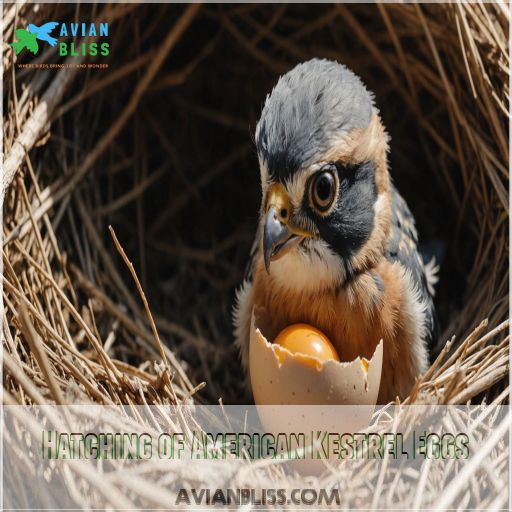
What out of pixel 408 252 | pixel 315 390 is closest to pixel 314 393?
pixel 315 390

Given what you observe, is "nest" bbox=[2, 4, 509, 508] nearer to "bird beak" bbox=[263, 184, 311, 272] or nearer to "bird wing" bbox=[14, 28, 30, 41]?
"bird wing" bbox=[14, 28, 30, 41]

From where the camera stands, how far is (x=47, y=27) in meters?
3.62

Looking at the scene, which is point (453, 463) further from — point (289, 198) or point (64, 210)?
point (64, 210)

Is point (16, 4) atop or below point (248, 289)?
atop

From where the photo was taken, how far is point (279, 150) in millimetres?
2953

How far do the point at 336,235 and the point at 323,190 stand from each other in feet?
0.84

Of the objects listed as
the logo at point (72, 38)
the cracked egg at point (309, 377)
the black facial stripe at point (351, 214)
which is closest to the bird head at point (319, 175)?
the black facial stripe at point (351, 214)

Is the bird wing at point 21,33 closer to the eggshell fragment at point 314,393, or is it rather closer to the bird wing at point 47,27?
the bird wing at point 47,27

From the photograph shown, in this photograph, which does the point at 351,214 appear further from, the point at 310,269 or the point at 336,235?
the point at 310,269

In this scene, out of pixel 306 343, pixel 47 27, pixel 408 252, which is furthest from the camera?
pixel 408 252

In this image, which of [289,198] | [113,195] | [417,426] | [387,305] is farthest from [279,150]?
[113,195]

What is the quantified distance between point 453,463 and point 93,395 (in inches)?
60.6

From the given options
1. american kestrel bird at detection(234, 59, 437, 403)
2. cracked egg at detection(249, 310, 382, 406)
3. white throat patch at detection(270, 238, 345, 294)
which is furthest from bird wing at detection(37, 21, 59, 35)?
cracked egg at detection(249, 310, 382, 406)

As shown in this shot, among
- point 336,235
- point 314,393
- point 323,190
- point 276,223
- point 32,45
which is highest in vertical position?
point 32,45
